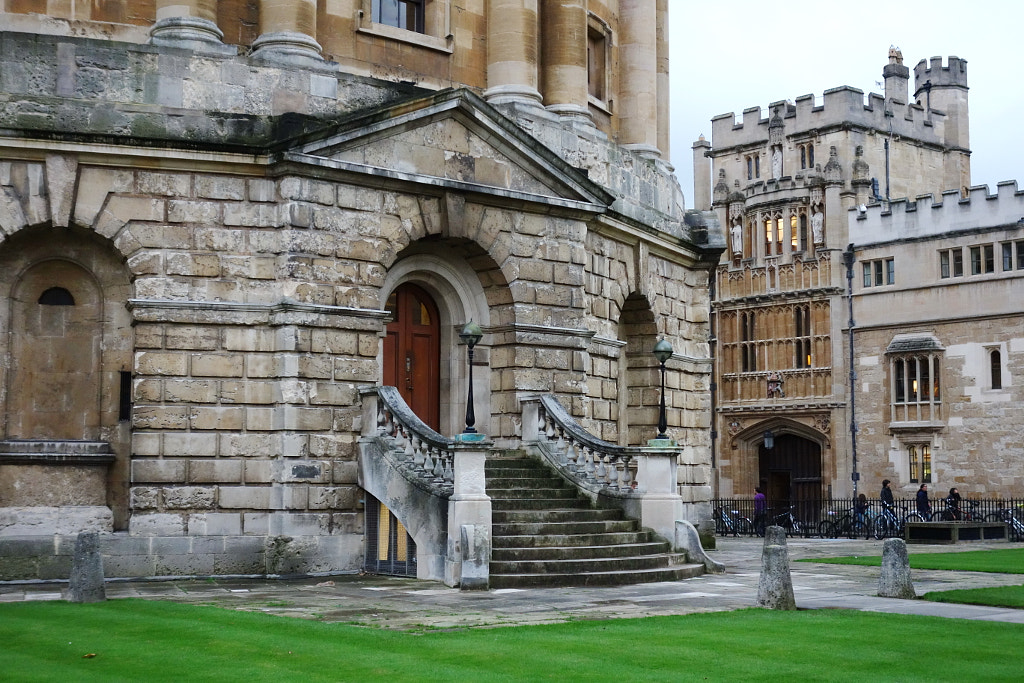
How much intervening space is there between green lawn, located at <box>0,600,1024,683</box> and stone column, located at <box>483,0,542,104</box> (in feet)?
45.5

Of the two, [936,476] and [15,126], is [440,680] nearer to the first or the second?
[15,126]

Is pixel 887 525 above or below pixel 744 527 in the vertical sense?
above

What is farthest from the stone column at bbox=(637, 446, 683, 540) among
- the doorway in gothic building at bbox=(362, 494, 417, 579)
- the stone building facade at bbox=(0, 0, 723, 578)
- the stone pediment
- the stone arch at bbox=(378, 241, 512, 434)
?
the stone pediment

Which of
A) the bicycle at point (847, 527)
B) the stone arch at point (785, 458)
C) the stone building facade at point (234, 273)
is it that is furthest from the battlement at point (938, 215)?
the stone building facade at point (234, 273)

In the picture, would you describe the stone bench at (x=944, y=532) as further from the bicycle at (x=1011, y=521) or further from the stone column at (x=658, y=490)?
the stone column at (x=658, y=490)

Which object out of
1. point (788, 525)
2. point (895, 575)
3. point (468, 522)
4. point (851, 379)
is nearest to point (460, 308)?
→ point (468, 522)

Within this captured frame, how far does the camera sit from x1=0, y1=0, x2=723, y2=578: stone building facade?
2095cm

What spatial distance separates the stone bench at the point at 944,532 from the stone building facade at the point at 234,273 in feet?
46.9

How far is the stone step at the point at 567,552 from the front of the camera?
19.4 metres

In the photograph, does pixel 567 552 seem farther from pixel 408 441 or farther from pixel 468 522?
pixel 408 441

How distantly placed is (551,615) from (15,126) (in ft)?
39.1

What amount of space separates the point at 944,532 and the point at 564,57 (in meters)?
16.7

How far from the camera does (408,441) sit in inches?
828

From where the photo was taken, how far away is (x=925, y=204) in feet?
186
